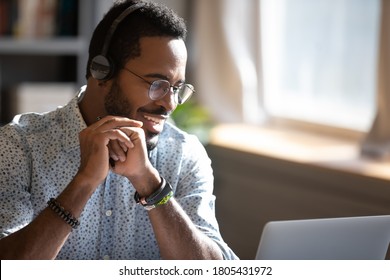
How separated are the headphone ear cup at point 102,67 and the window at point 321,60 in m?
1.58

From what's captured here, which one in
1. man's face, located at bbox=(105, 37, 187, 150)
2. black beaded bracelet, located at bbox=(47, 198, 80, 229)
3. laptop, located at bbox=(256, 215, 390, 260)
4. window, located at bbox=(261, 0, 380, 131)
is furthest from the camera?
window, located at bbox=(261, 0, 380, 131)

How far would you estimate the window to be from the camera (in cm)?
310

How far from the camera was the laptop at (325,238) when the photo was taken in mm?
1239

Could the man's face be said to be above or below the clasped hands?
above

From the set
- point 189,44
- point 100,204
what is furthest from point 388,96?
point 100,204

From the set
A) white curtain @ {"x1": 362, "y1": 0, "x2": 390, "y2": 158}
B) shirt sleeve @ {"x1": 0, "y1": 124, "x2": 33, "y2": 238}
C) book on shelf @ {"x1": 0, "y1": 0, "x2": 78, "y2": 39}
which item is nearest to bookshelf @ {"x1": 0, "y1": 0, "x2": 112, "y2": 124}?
book on shelf @ {"x1": 0, "y1": 0, "x2": 78, "y2": 39}

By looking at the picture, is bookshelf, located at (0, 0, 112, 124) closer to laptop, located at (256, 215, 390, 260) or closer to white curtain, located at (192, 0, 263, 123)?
white curtain, located at (192, 0, 263, 123)

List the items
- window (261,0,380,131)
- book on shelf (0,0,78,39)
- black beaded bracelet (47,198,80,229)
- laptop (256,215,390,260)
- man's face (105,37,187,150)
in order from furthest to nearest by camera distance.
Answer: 1. book on shelf (0,0,78,39)
2. window (261,0,380,131)
3. man's face (105,37,187,150)
4. black beaded bracelet (47,198,80,229)
5. laptop (256,215,390,260)

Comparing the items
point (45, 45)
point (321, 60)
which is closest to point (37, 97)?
point (45, 45)

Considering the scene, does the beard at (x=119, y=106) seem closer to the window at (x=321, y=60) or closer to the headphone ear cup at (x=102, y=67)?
the headphone ear cup at (x=102, y=67)

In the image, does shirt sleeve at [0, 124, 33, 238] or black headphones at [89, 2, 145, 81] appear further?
black headphones at [89, 2, 145, 81]

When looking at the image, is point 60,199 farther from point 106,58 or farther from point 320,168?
point 320,168

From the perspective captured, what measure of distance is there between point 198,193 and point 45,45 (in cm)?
194
